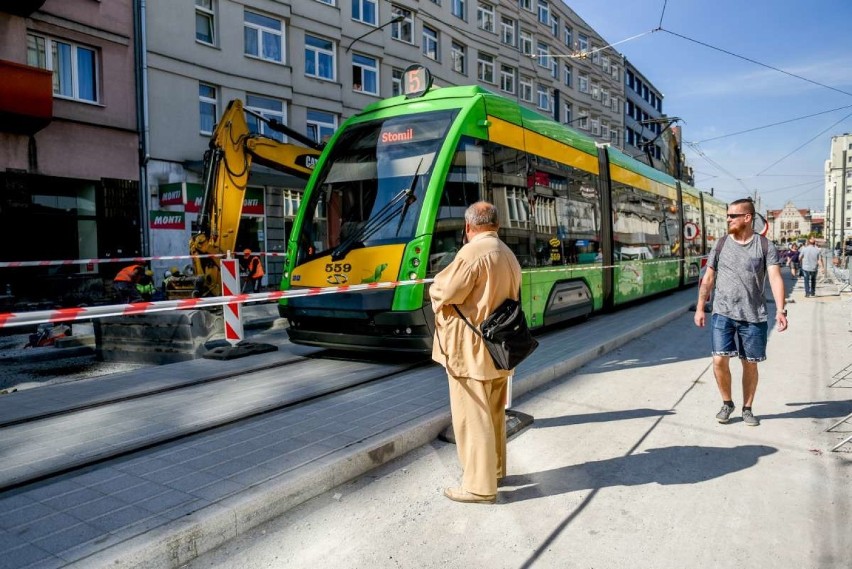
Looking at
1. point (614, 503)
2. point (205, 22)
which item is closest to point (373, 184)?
point (614, 503)

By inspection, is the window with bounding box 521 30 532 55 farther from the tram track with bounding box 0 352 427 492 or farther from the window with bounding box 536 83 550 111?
the tram track with bounding box 0 352 427 492

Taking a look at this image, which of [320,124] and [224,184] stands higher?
[320,124]

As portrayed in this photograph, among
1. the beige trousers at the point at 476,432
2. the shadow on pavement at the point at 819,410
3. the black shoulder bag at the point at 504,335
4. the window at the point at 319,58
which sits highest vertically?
the window at the point at 319,58

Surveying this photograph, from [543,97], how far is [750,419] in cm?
3750

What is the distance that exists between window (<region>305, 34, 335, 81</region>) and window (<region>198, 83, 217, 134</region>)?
13.3 feet

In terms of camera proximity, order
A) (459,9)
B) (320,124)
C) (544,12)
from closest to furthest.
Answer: (320,124)
(459,9)
(544,12)

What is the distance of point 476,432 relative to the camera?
3.42 meters

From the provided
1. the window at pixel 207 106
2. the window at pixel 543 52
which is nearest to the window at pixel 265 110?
the window at pixel 207 106

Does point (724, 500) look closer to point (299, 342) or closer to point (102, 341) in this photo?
point (299, 342)

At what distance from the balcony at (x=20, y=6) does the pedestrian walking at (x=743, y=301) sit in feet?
52.5

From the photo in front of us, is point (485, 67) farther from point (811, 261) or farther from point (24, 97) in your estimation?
point (24, 97)

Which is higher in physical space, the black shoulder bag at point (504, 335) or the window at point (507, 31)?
the window at point (507, 31)

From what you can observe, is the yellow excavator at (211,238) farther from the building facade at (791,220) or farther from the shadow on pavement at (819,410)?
the building facade at (791,220)

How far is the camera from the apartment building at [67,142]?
14.1 meters
